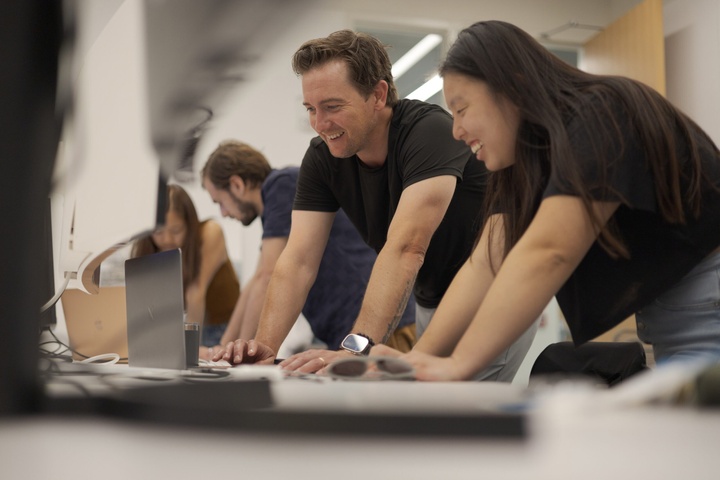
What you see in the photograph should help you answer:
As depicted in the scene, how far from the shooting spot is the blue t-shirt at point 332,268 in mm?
2090

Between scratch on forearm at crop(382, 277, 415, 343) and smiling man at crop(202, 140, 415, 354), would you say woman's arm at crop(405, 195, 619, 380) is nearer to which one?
scratch on forearm at crop(382, 277, 415, 343)

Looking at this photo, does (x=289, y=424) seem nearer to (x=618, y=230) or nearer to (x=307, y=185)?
(x=618, y=230)

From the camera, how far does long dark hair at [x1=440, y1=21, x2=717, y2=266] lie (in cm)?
80

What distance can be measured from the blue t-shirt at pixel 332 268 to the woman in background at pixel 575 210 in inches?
43.0

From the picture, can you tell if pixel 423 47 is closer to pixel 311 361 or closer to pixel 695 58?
pixel 695 58

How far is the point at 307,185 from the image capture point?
5.36ft

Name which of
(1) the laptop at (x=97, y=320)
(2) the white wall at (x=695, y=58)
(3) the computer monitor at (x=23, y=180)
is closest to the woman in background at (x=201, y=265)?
(1) the laptop at (x=97, y=320)

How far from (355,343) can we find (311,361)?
0.15 meters

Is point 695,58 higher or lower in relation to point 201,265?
higher

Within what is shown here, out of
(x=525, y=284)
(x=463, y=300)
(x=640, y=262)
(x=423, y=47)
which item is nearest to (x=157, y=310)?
(x=463, y=300)

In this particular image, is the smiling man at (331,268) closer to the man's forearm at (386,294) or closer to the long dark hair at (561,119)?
the man's forearm at (386,294)

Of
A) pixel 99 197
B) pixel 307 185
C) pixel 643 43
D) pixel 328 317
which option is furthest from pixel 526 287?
pixel 643 43

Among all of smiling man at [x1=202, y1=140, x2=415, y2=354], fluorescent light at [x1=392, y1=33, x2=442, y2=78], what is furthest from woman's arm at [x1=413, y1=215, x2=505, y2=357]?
fluorescent light at [x1=392, y1=33, x2=442, y2=78]

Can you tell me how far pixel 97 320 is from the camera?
60.7 inches
